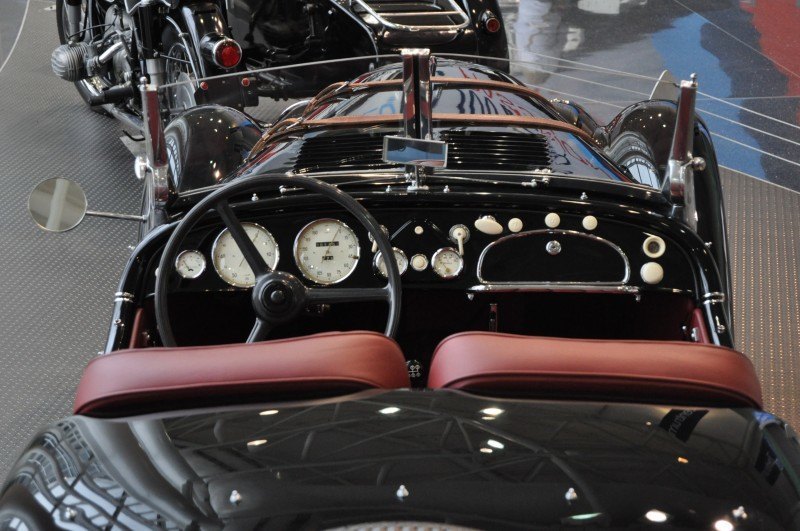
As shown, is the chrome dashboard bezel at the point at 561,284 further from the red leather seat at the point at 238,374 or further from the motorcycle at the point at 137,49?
the motorcycle at the point at 137,49

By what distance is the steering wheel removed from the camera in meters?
2.25

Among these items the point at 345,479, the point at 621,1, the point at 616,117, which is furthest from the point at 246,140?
the point at 621,1

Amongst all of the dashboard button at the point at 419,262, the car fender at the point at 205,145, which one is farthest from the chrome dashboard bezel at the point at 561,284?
the car fender at the point at 205,145

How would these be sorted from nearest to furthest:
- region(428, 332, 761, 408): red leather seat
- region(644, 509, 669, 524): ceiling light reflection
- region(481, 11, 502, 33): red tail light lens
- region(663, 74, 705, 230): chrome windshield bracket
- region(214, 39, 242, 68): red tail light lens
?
1. region(644, 509, 669, 524): ceiling light reflection
2. region(428, 332, 761, 408): red leather seat
3. region(663, 74, 705, 230): chrome windshield bracket
4. region(214, 39, 242, 68): red tail light lens
5. region(481, 11, 502, 33): red tail light lens

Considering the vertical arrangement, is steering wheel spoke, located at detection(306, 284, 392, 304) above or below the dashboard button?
below

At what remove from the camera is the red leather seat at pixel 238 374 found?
5.69 ft

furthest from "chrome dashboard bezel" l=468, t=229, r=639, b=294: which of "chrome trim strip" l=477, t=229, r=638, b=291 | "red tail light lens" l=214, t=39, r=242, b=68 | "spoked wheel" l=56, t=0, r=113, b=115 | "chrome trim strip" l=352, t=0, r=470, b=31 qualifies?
"spoked wheel" l=56, t=0, r=113, b=115

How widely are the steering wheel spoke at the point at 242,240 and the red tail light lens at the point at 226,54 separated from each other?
283 cm

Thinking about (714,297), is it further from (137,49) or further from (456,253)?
(137,49)

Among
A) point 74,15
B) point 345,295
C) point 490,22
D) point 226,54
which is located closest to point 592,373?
point 345,295

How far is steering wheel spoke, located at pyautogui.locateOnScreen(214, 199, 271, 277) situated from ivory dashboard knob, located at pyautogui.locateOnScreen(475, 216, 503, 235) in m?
0.59

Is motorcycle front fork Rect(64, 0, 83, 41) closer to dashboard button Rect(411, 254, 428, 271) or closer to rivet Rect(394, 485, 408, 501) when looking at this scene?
dashboard button Rect(411, 254, 428, 271)

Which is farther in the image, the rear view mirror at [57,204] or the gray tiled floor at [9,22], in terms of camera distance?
the gray tiled floor at [9,22]

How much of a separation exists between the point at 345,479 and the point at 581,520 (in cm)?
35
